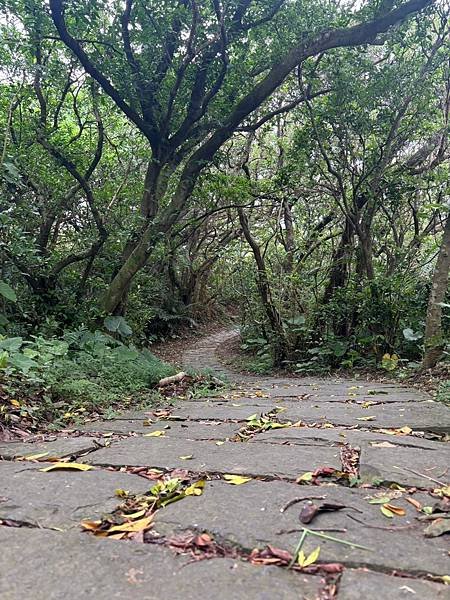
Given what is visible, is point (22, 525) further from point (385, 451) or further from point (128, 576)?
point (385, 451)

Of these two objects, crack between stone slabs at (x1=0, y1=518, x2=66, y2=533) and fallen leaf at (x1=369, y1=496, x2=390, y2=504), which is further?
fallen leaf at (x1=369, y1=496, x2=390, y2=504)

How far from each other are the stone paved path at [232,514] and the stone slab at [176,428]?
0.02m

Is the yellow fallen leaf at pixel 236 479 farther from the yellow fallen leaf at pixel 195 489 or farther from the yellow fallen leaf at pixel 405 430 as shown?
the yellow fallen leaf at pixel 405 430

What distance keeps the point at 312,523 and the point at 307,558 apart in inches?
8.4

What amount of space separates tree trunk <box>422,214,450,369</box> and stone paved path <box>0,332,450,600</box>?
2.64m

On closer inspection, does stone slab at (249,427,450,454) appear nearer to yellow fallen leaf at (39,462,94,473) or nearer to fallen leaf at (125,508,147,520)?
yellow fallen leaf at (39,462,94,473)

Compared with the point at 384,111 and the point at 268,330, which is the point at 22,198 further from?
the point at 384,111

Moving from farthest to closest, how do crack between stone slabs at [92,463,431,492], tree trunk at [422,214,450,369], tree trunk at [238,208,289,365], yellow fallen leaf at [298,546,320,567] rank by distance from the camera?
1. tree trunk at [238,208,289,365]
2. tree trunk at [422,214,450,369]
3. crack between stone slabs at [92,463,431,492]
4. yellow fallen leaf at [298,546,320,567]

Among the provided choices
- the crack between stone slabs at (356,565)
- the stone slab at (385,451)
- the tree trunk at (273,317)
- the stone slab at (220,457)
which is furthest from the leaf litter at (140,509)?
the tree trunk at (273,317)

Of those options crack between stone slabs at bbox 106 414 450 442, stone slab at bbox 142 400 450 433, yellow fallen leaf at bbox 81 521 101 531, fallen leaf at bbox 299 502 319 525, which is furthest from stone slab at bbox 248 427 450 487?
yellow fallen leaf at bbox 81 521 101 531

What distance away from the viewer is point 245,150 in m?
10.4

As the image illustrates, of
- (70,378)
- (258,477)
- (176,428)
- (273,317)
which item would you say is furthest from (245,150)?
(258,477)

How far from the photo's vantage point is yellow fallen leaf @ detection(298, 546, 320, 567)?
1218mm

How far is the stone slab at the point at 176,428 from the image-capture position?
295 cm
